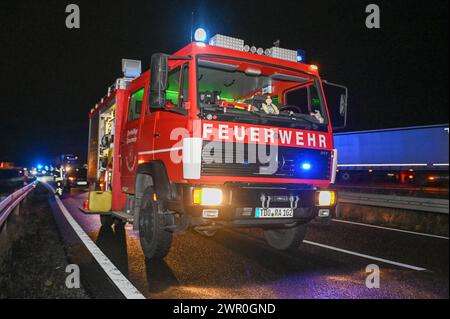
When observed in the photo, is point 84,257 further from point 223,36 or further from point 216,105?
point 223,36

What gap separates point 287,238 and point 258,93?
2.41m

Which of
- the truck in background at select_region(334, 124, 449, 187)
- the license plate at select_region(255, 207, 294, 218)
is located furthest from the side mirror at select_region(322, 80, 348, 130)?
the truck in background at select_region(334, 124, 449, 187)

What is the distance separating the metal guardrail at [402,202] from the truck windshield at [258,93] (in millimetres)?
5109

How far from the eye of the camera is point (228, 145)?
4.74 m

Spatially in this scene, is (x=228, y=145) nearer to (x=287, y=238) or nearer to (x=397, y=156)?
(x=287, y=238)

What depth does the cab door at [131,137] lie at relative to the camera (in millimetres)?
6305

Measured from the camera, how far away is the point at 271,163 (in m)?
5.02

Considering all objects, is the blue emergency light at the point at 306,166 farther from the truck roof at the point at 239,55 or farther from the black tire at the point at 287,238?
the truck roof at the point at 239,55

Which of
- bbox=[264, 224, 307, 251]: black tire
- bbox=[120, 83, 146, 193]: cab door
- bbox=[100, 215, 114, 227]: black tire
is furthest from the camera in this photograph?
bbox=[100, 215, 114, 227]: black tire

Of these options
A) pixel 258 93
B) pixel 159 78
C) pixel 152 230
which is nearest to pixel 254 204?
pixel 152 230

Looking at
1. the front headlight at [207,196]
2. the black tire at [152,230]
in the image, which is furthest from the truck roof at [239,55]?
the black tire at [152,230]

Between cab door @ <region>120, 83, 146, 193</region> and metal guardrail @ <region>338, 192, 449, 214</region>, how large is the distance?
7.02 m

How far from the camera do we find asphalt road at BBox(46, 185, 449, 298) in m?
4.09

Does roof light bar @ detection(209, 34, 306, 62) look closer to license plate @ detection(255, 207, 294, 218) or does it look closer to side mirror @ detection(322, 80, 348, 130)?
side mirror @ detection(322, 80, 348, 130)
